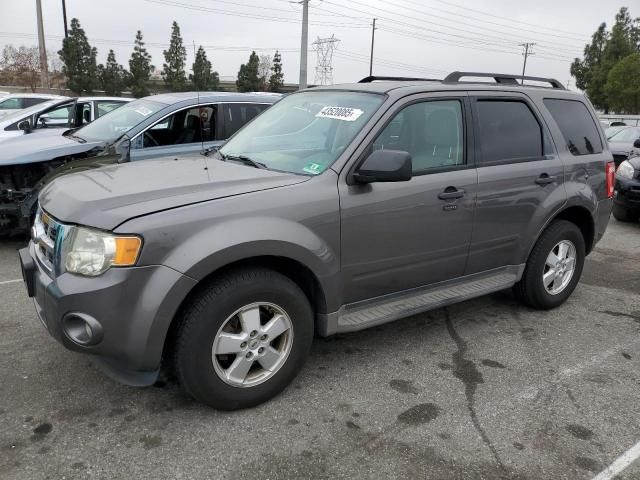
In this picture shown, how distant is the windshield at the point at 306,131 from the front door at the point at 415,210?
20 cm

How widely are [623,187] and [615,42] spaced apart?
41.5m

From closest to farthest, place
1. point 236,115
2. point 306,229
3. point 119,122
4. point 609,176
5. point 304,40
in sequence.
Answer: point 306,229 < point 609,176 < point 236,115 < point 119,122 < point 304,40

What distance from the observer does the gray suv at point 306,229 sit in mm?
2531

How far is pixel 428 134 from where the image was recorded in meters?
3.55

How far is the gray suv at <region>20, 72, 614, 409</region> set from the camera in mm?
2531

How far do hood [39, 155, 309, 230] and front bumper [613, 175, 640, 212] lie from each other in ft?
22.5

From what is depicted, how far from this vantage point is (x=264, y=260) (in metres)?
2.89

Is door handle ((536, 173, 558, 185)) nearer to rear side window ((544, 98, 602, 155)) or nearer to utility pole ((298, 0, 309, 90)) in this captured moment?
rear side window ((544, 98, 602, 155))

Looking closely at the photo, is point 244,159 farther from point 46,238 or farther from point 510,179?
point 510,179

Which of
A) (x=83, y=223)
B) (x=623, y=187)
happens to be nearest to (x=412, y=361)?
(x=83, y=223)

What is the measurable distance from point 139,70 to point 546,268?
4905 centimetres

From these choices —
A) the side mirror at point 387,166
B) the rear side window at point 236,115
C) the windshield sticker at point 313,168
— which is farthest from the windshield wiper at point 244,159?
the rear side window at point 236,115

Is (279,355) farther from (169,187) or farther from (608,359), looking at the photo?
(608,359)

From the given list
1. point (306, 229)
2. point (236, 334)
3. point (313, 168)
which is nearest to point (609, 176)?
point (313, 168)
